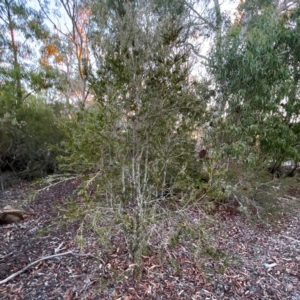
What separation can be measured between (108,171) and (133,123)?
43 centimetres

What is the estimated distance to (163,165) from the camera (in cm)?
193

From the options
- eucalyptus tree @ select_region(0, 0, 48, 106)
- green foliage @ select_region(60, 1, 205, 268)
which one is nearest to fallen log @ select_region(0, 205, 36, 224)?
green foliage @ select_region(60, 1, 205, 268)

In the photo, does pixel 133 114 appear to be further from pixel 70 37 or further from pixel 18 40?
pixel 70 37

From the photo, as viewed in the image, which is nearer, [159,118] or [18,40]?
[159,118]

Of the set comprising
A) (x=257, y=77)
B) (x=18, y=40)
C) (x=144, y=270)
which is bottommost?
(x=144, y=270)

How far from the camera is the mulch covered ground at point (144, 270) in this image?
1.85 m

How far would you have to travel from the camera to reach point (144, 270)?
2.11m

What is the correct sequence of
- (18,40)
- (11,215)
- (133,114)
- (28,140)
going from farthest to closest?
1. (18,40)
2. (28,140)
3. (11,215)
4. (133,114)

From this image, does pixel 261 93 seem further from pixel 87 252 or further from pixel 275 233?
pixel 87 252

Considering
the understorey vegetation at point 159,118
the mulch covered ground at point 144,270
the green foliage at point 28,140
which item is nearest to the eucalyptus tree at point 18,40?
the understorey vegetation at point 159,118

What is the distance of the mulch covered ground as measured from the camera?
1.85 meters

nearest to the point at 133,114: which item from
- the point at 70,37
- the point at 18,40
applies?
the point at 18,40

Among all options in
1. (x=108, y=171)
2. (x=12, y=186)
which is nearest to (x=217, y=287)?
(x=108, y=171)

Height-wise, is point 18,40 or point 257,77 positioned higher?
point 18,40
